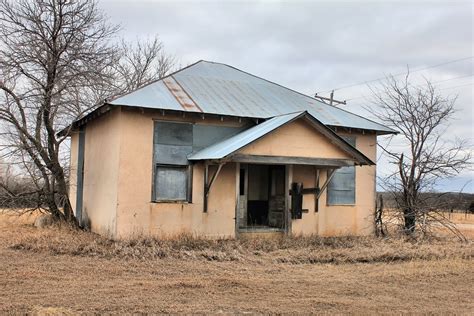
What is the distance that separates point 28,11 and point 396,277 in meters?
13.4

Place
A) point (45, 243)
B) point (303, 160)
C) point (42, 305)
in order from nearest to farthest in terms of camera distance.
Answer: point (42, 305) → point (45, 243) → point (303, 160)

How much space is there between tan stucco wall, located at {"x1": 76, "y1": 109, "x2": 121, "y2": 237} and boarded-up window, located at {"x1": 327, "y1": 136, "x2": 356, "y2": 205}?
22.6ft

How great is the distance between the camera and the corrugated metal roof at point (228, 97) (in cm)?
1522

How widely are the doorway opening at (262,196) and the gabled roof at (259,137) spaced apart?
6.24ft

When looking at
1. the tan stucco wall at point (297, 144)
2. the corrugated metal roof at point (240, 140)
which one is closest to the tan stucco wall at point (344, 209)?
the tan stucco wall at point (297, 144)

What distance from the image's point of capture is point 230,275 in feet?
34.5

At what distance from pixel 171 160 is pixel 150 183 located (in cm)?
89

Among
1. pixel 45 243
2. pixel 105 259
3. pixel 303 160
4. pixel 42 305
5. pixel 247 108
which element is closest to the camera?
pixel 42 305

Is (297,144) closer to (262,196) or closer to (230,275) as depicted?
(262,196)

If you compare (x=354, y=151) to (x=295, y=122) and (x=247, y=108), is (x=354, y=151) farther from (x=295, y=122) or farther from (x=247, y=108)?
(x=247, y=108)

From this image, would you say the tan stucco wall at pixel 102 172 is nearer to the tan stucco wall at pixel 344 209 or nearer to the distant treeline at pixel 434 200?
the tan stucco wall at pixel 344 209

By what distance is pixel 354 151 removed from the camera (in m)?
15.6

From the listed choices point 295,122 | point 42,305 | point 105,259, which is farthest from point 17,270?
point 295,122

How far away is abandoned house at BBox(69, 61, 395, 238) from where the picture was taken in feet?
48.0
